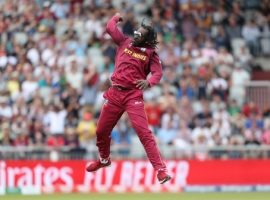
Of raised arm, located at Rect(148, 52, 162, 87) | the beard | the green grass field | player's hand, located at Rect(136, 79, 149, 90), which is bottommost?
the green grass field

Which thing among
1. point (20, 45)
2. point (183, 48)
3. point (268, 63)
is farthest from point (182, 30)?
point (20, 45)

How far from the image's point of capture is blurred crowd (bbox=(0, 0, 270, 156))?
77.8 ft

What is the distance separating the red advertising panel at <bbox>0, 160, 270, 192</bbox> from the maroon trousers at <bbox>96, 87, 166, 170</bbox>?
6.00 meters

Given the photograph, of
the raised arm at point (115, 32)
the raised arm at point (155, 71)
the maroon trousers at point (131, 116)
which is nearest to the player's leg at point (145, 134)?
the maroon trousers at point (131, 116)

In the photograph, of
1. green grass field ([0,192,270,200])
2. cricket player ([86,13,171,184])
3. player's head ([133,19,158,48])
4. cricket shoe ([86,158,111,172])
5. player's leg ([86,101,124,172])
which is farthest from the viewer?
green grass field ([0,192,270,200])

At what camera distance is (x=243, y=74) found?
85.4 feet

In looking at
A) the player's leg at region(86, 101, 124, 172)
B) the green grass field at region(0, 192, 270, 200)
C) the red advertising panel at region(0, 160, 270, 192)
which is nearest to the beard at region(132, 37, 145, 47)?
the player's leg at region(86, 101, 124, 172)

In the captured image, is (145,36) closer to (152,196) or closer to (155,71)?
(155,71)

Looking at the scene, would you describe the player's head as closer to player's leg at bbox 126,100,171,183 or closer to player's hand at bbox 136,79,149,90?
player's hand at bbox 136,79,149,90

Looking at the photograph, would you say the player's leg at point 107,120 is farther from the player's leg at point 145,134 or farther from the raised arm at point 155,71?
the raised arm at point 155,71

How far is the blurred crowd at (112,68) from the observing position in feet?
77.8

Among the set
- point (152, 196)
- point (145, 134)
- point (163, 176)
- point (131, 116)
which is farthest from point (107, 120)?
point (152, 196)

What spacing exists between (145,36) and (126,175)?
722 cm

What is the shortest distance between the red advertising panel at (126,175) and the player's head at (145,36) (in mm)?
6835
